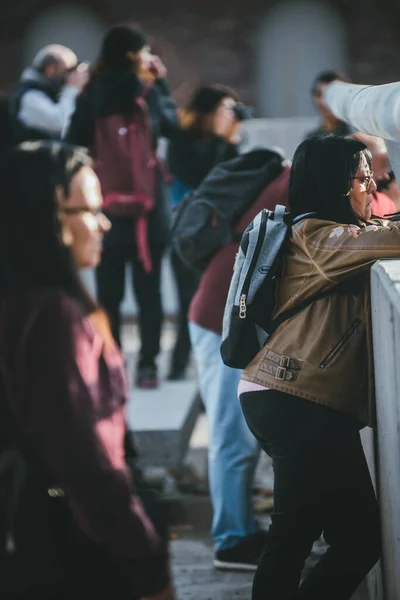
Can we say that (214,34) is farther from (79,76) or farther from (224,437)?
(224,437)

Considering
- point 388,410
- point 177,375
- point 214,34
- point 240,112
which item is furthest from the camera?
point 214,34

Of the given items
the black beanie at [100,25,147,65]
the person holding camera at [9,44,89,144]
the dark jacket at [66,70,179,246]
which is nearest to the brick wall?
the person holding camera at [9,44,89,144]

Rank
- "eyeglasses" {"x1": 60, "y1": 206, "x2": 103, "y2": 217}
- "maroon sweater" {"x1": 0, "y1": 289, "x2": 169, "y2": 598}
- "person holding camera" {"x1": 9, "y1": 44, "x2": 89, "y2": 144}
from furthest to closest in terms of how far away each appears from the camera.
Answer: "person holding camera" {"x1": 9, "y1": 44, "x2": 89, "y2": 144} < "eyeglasses" {"x1": 60, "y1": 206, "x2": 103, "y2": 217} < "maroon sweater" {"x1": 0, "y1": 289, "x2": 169, "y2": 598}

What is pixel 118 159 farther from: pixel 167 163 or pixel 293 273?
pixel 293 273

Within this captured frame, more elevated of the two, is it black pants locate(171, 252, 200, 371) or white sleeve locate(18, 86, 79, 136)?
white sleeve locate(18, 86, 79, 136)

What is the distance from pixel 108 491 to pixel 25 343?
0.33m

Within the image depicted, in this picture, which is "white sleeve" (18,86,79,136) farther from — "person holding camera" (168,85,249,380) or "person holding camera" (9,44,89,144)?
"person holding camera" (168,85,249,380)

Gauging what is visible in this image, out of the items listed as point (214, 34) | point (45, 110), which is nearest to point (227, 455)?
point (45, 110)

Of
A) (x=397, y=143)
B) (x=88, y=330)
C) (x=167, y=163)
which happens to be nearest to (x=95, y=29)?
(x=167, y=163)

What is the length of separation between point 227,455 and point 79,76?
9.44 ft

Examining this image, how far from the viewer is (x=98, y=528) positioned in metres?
2.35

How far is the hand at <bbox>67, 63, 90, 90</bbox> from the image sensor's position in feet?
21.7

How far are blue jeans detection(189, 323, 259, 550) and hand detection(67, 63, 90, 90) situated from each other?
2308 millimetres

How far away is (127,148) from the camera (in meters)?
6.11
